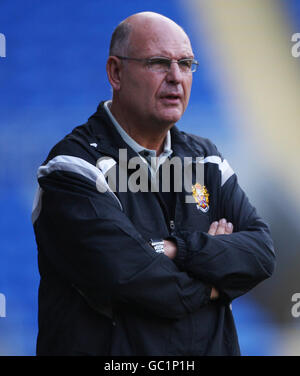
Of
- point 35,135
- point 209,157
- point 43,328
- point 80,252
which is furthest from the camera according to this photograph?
point 35,135

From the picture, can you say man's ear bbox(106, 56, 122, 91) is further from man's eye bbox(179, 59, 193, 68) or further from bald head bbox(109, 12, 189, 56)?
man's eye bbox(179, 59, 193, 68)

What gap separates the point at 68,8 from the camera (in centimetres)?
322

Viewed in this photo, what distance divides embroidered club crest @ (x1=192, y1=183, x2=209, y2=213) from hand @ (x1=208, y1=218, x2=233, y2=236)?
0.07 meters

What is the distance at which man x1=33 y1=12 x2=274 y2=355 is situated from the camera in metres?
1.91

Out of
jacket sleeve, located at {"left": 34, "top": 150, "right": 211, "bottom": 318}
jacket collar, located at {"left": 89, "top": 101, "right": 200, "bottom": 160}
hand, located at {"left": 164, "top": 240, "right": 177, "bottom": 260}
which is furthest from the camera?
jacket collar, located at {"left": 89, "top": 101, "right": 200, "bottom": 160}

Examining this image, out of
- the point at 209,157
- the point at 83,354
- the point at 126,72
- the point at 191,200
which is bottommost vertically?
the point at 83,354

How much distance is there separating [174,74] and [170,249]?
0.61 metres

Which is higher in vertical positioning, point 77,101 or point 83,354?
point 77,101

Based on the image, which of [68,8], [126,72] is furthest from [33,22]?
[126,72]

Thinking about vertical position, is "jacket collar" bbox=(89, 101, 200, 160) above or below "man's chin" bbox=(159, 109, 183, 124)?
below

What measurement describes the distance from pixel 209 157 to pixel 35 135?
1201 mm

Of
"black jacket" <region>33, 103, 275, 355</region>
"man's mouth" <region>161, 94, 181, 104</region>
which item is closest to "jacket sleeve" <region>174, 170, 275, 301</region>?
"black jacket" <region>33, 103, 275, 355</region>

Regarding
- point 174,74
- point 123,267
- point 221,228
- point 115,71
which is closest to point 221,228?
point 221,228

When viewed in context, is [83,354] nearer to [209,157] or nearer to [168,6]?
[209,157]
